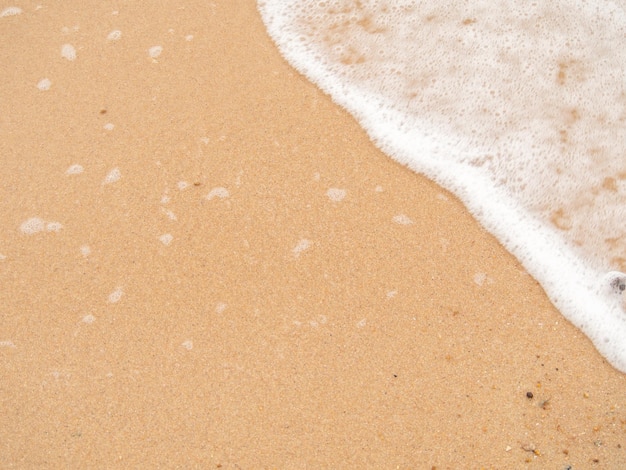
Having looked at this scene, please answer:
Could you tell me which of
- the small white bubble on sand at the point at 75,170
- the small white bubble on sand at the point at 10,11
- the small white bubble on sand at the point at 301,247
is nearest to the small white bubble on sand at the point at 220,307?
the small white bubble on sand at the point at 301,247

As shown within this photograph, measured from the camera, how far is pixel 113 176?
2.89 m

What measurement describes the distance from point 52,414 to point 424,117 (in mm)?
2190

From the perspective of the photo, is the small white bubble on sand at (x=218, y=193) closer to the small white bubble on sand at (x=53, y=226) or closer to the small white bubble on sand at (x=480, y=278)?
the small white bubble on sand at (x=53, y=226)

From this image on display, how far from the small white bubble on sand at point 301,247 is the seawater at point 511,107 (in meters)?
0.65

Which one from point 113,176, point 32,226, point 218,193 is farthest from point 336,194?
point 32,226

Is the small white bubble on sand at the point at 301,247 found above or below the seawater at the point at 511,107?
below

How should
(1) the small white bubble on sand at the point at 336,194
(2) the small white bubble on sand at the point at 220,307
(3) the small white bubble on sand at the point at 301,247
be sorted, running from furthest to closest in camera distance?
(1) the small white bubble on sand at the point at 336,194, (3) the small white bubble on sand at the point at 301,247, (2) the small white bubble on sand at the point at 220,307

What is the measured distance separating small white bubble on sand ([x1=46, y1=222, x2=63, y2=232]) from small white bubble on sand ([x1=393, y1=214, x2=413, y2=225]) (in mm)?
1525

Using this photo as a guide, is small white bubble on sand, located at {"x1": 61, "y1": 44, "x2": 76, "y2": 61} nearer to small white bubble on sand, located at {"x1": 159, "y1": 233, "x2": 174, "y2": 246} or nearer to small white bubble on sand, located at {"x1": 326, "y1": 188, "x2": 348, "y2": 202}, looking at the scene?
small white bubble on sand, located at {"x1": 159, "y1": 233, "x2": 174, "y2": 246}

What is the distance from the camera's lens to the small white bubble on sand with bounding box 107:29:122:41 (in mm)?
3353

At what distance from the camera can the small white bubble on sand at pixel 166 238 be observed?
2711mm

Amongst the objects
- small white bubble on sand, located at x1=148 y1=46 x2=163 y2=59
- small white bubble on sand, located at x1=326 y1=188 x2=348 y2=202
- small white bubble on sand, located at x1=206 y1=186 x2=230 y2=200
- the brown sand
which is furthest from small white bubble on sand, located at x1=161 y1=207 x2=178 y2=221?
small white bubble on sand, located at x1=148 y1=46 x2=163 y2=59

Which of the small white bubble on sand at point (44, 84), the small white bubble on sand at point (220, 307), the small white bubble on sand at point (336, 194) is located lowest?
the small white bubble on sand at point (220, 307)

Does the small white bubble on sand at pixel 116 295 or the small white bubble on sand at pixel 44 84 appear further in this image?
the small white bubble on sand at pixel 44 84
